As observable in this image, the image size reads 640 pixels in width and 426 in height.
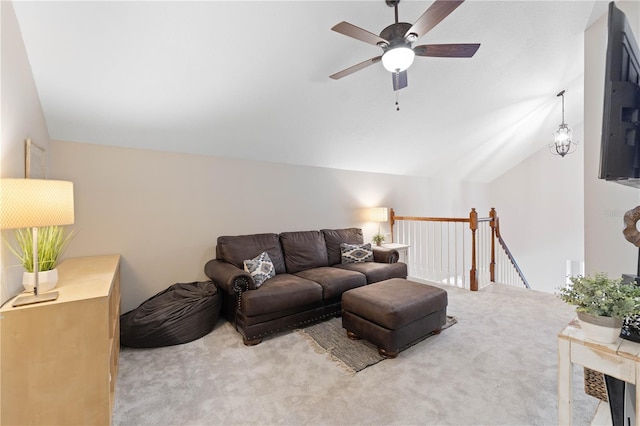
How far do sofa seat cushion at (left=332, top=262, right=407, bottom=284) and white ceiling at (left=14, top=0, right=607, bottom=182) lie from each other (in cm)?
167

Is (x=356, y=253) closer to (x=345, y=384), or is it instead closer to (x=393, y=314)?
(x=393, y=314)

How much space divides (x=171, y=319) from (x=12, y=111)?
185 cm

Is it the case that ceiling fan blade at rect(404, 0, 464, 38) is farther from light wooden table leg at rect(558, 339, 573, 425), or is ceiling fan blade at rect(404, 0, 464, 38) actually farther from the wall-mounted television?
light wooden table leg at rect(558, 339, 573, 425)

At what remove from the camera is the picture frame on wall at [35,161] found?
187 centimetres

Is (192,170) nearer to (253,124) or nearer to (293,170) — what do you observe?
(253,124)

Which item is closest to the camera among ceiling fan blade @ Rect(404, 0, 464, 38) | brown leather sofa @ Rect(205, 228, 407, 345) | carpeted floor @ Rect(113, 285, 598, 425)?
ceiling fan blade @ Rect(404, 0, 464, 38)

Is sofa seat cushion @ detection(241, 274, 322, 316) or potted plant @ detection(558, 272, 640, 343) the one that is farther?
sofa seat cushion @ detection(241, 274, 322, 316)

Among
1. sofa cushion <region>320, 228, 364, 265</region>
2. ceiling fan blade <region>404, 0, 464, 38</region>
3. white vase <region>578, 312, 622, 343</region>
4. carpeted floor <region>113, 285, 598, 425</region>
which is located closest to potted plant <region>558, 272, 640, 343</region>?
white vase <region>578, 312, 622, 343</region>

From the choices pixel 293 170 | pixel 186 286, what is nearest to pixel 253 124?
pixel 293 170

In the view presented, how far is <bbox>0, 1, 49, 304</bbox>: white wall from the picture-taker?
1.48m

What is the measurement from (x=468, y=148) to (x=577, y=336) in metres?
4.81

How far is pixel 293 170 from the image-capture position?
411 centimetres

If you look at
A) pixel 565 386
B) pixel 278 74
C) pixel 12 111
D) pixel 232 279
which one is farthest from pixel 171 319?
pixel 565 386

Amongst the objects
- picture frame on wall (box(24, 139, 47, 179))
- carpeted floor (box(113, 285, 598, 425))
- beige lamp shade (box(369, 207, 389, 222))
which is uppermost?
picture frame on wall (box(24, 139, 47, 179))
